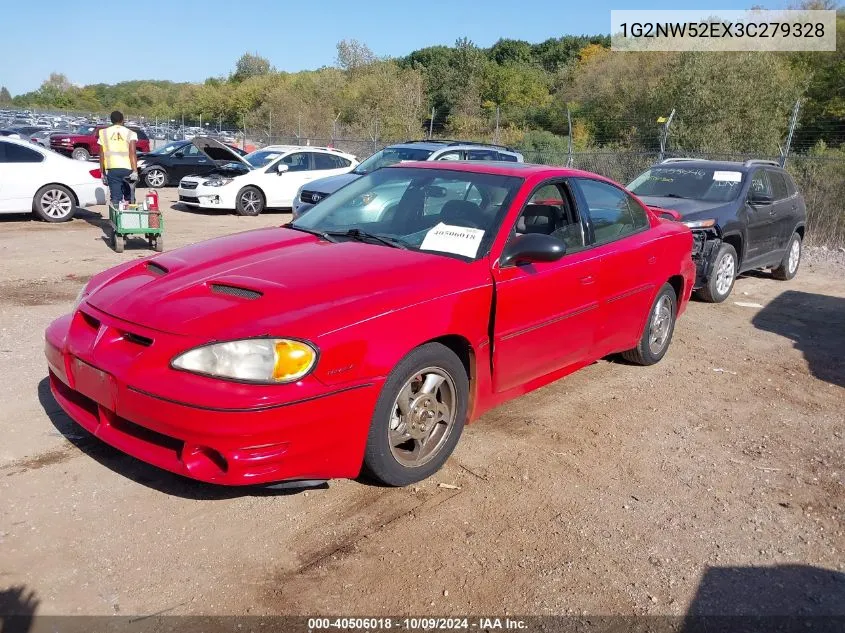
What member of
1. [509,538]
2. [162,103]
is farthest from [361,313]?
[162,103]

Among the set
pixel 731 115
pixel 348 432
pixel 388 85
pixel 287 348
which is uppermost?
pixel 388 85

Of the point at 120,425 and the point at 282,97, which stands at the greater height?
the point at 282,97

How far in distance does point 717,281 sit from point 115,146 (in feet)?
28.8

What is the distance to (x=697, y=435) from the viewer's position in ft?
15.5

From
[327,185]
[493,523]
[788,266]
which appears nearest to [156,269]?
[493,523]

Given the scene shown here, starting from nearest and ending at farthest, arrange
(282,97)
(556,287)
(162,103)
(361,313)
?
(361,313), (556,287), (282,97), (162,103)

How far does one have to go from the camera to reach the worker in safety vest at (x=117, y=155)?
11.1 m

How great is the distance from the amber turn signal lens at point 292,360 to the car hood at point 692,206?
644cm

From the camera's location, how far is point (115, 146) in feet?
36.5

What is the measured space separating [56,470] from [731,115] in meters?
24.9

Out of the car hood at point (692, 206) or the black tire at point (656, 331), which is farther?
the car hood at point (692, 206)

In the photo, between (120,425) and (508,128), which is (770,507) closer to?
(120,425)

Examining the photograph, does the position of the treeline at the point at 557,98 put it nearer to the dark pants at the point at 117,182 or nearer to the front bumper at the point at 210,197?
the front bumper at the point at 210,197

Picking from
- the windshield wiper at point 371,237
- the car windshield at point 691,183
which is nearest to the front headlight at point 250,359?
the windshield wiper at point 371,237
